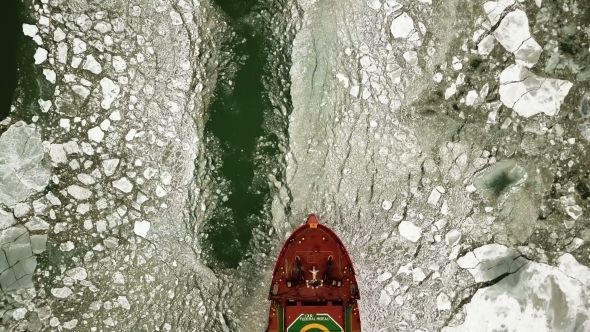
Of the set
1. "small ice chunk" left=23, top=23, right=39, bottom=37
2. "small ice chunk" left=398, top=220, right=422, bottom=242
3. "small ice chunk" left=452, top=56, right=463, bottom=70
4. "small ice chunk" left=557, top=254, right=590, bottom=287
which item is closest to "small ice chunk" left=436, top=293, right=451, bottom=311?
"small ice chunk" left=398, top=220, right=422, bottom=242

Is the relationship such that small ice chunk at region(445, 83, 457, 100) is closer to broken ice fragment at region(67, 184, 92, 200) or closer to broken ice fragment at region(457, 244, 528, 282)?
Answer: broken ice fragment at region(457, 244, 528, 282)

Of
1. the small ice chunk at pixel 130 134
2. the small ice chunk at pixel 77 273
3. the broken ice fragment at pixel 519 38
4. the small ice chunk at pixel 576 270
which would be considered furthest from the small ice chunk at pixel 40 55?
the small ice chunk at pixel 576 270

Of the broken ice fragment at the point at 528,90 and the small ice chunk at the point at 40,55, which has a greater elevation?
the small ice chunk at the point at 40,55

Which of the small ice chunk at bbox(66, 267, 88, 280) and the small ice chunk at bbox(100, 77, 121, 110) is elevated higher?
the small ice chunk at bbox(100, 77, 121, 110)

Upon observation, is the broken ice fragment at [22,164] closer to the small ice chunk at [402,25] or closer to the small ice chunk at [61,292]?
the small ice chunk at [61,292]

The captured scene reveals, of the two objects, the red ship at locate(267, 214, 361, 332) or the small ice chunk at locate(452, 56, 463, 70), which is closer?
the red ship at locate(267, 214, 361, 332)

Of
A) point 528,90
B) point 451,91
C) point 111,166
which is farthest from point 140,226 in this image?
point 528,90

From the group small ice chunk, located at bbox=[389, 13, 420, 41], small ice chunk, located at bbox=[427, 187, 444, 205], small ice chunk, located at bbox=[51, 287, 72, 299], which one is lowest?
small ice chunk, located at bbox=[51, 287, 72, 299]
